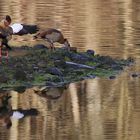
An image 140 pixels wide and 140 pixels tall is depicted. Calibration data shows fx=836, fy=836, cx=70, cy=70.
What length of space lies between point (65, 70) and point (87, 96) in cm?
193

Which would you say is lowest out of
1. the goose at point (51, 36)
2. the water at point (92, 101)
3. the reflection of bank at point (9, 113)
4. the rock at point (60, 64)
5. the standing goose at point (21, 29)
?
the water at point (92, 101)

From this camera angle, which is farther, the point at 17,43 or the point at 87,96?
the point at 17,43

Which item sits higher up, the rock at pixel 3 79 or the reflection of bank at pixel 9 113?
the rock at pixel 3 79

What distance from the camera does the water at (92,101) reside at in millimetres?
11695

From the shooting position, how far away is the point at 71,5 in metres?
32.3

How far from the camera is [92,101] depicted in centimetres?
1397

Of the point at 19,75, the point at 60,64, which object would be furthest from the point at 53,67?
the point at 19,75

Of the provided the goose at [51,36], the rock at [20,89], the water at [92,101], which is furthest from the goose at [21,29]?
the water at [92,101]

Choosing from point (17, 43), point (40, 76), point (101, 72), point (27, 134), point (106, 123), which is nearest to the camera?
point (27, 134)

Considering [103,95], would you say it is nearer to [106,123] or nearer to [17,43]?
[106,123]

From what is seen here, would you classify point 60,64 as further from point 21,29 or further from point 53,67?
point 21,29

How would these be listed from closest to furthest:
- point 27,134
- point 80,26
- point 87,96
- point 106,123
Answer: point 27,134 < point 106,123 < point 87,96 < point 80,26

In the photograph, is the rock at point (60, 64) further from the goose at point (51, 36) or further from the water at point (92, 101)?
the goose at point (51, 36)

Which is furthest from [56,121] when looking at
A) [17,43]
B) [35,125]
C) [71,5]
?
[71,5]
